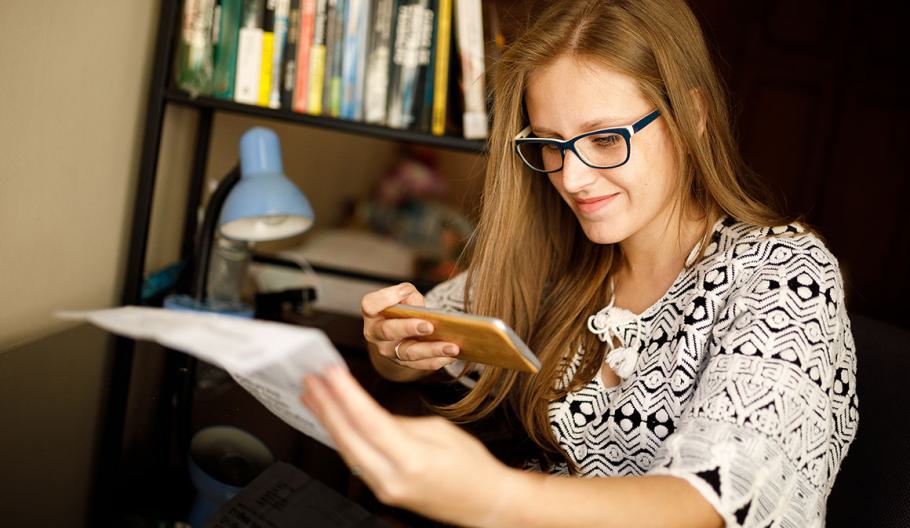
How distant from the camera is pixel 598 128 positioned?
3.67 feet

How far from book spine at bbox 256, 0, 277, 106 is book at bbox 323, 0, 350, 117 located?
110 millimetres

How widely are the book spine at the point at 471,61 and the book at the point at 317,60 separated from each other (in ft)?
0.85

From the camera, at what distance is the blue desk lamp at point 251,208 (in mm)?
1422

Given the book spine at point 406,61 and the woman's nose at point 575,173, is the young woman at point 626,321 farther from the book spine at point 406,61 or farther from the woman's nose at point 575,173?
the book spine at point 406,61

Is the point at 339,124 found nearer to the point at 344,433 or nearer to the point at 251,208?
the point at 251,208

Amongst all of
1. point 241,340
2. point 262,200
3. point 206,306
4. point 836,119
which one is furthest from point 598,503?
point 836,119

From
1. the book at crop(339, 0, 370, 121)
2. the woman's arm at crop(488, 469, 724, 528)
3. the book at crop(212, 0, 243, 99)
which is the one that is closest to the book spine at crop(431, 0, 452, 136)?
the book at crop(339, 0, 370, 121)

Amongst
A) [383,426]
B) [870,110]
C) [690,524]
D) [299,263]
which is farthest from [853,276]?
[383,426]

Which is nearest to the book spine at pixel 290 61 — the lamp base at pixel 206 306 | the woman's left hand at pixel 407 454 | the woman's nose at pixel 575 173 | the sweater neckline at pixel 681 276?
the lamp base at pixel 206 306

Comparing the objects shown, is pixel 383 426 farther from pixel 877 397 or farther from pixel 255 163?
pixel 255 163

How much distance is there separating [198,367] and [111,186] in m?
0.38

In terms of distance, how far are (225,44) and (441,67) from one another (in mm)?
414

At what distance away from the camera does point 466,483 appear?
65 centimetres

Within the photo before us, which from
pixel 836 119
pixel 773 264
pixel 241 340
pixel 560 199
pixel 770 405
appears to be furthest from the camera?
pixel 836 119
